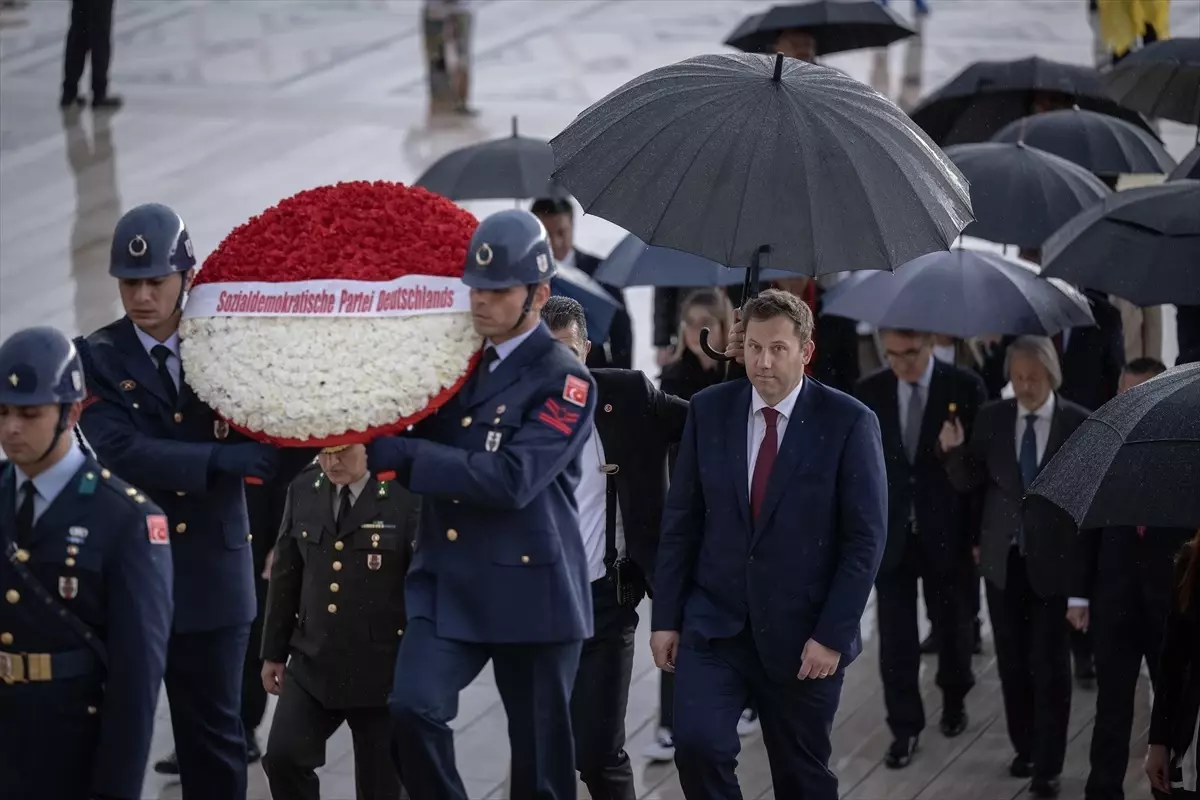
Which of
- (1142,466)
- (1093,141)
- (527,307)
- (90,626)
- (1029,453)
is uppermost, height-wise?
(527,307)

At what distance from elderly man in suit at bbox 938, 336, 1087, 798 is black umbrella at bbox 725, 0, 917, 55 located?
3251mm

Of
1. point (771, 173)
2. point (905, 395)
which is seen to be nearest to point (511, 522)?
point (771, 173)

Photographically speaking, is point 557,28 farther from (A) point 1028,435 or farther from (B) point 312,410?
(B) point 312,410

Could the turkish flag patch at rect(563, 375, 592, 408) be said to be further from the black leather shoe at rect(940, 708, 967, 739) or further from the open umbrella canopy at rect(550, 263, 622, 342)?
the black leather shoe at rect(940, 708, 967, 739)

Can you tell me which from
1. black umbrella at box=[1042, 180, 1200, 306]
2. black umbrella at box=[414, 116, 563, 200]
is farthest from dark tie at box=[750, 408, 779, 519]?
black umbrella at box=[414, 116, 563, 200]

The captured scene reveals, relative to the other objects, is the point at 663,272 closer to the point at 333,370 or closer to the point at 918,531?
the point at 918,531

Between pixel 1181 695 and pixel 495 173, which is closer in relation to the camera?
pixel 1181 695

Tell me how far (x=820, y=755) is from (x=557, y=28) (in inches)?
683

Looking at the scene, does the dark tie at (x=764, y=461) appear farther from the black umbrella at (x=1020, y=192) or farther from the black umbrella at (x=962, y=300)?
the black umbrella at (x=1020, y=192)

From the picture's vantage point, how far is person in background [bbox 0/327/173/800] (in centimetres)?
492

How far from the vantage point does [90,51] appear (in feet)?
56.5

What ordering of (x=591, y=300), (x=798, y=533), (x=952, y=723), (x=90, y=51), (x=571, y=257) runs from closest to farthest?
(x=798, y=533), (x=952, y=723), (x=591, y=300), (x=571, y=257), (x=90, y=51)

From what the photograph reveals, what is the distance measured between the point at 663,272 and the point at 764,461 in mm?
3145

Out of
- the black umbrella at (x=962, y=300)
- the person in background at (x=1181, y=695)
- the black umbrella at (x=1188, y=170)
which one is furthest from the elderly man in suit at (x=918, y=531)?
the person in background at (x=1181, y=695)
